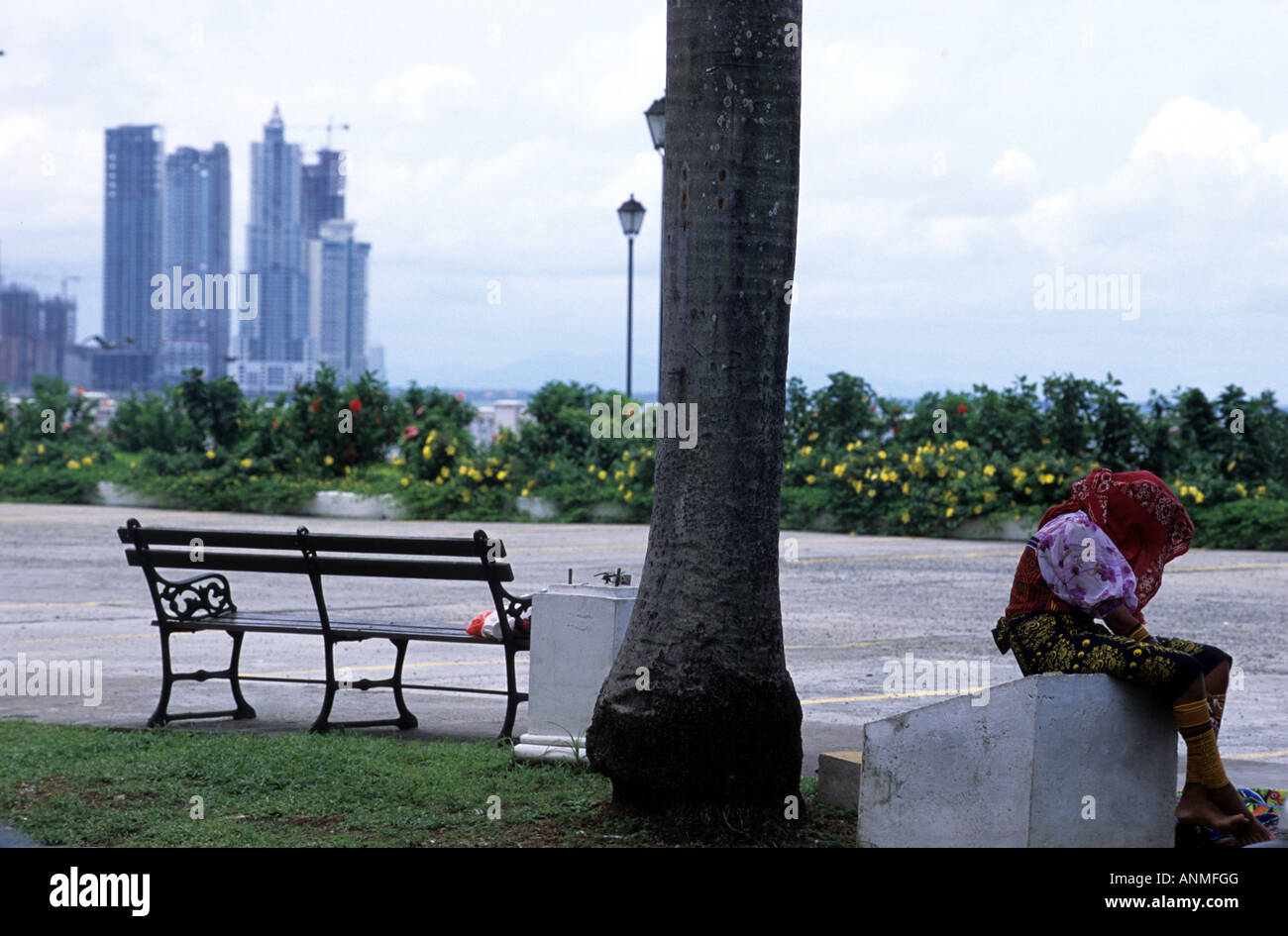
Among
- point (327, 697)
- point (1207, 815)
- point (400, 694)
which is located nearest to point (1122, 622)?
point (1207, 815)

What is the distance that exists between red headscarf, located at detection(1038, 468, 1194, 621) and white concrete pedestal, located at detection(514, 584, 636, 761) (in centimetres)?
204

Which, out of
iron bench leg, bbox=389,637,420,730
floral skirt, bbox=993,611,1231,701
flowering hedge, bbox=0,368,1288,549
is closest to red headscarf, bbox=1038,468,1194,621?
floral skirt, bbox=993,611,1231,701

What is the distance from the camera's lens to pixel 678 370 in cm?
520

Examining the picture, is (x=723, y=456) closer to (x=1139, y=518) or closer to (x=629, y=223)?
(x=1139, y=518)

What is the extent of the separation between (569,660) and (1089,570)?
2.33 metres

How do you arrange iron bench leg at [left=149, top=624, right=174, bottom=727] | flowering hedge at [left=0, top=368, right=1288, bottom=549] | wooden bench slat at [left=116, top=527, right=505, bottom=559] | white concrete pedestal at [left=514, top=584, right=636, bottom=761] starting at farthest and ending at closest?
flowering hedge at [left=0, top=368, right=1288, bottom=549] < iron bench leg at [left=149, top=624, right=174, bottom=727] < wooden bench slat at [left=116, top=527, right=505, bottom=559] < white concrete pedestal at [left=514, top=584, right=636, bottom=761]

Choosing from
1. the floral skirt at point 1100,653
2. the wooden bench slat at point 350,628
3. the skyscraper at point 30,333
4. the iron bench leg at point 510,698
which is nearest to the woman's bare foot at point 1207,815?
the floral skirt at point 1100,653

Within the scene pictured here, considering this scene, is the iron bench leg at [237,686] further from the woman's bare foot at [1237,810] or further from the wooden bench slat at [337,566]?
the woman's bare foot at [1237,810]

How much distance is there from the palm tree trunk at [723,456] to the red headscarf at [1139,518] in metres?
1.21

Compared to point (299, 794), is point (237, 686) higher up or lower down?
higher up

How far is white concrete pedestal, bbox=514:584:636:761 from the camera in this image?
252 inches

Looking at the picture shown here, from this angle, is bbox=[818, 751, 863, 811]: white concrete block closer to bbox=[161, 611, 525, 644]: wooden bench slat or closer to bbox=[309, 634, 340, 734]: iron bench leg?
bbox=[161, 611, 525, 644]: wooden bench slat

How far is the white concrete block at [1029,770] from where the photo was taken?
15.6ft

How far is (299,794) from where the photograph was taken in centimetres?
582
